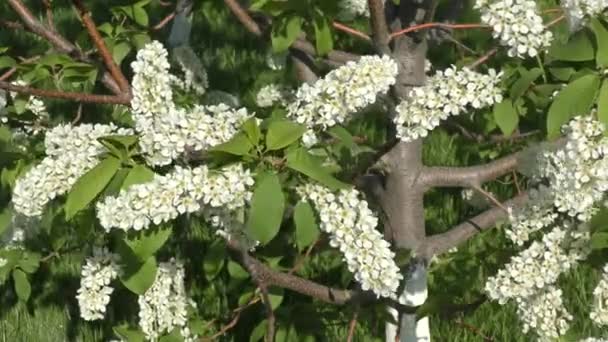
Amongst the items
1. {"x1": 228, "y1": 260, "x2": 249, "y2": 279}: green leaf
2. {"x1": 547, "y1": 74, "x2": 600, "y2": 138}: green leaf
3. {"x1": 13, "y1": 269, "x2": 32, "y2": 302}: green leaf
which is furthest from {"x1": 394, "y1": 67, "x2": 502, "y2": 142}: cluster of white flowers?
{"x1": 13, "y1": 269, "x2": 32, "y2": 302}: green leaf

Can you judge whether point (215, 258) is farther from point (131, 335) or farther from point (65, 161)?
point (65, 161)

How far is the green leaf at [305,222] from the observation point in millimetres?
1845

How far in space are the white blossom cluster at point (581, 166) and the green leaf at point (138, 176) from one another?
26.8 inches

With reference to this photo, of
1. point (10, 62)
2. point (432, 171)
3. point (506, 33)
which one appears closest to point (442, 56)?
point (432, 171)

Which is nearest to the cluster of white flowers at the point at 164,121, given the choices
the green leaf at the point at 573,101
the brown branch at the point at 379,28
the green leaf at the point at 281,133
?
the green leaf at the point at 281,133

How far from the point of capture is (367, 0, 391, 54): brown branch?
6.81 ft

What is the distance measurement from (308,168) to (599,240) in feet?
2.10

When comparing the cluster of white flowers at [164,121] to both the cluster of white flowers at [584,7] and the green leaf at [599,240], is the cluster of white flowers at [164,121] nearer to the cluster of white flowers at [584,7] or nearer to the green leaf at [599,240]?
the cluster of white flowers at [584,7]

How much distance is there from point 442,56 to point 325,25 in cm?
196

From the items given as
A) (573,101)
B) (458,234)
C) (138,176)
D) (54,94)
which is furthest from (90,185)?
(458,234)

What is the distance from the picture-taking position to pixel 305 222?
6.08 ft

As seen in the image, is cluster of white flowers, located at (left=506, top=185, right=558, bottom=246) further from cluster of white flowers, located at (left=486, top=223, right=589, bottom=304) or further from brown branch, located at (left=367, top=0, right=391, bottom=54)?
brown branch, located at (left=367, top=0, right=391, bottom=54)

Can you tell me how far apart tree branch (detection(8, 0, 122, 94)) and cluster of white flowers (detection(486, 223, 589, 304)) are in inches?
33.3

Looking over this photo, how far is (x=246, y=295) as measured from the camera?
8.82 feet
